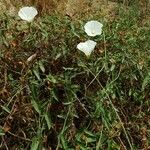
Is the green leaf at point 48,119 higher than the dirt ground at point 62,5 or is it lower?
higher

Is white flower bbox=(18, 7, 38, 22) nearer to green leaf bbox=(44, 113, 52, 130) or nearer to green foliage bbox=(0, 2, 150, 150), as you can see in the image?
green foliage bbox=(0, 2, 150, 150)

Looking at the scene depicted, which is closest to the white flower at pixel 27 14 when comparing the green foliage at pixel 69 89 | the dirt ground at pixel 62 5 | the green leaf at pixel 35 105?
the green foliage at pixel 69 89

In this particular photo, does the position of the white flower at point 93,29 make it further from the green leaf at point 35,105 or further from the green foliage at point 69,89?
the green leaf at point 35,105

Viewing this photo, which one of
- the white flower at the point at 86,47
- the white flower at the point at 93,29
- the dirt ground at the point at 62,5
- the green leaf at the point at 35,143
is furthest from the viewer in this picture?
the dirt ground at the point at 62,5

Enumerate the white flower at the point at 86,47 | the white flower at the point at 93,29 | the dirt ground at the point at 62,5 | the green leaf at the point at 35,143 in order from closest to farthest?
the green leaf at the point at 35,143 → the white flower at the point at 86,47 → the white flower at the point at 93,29 → the dirt ground at the point at 62,5

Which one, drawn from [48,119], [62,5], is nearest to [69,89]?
[48,119]

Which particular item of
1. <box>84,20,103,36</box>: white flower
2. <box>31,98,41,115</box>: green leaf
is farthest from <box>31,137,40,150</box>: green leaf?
<box>84,20,103,36</box>: white flower

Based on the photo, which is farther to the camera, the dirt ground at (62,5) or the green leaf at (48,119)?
the dirt ground at (62,5)

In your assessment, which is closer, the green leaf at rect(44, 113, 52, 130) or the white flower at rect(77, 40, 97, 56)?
the green leaf at rect(44, 113, 52, 130)

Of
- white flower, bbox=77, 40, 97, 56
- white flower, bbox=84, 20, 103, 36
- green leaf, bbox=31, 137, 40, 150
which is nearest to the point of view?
green leaf, bbox=31, 137, 40, 150
